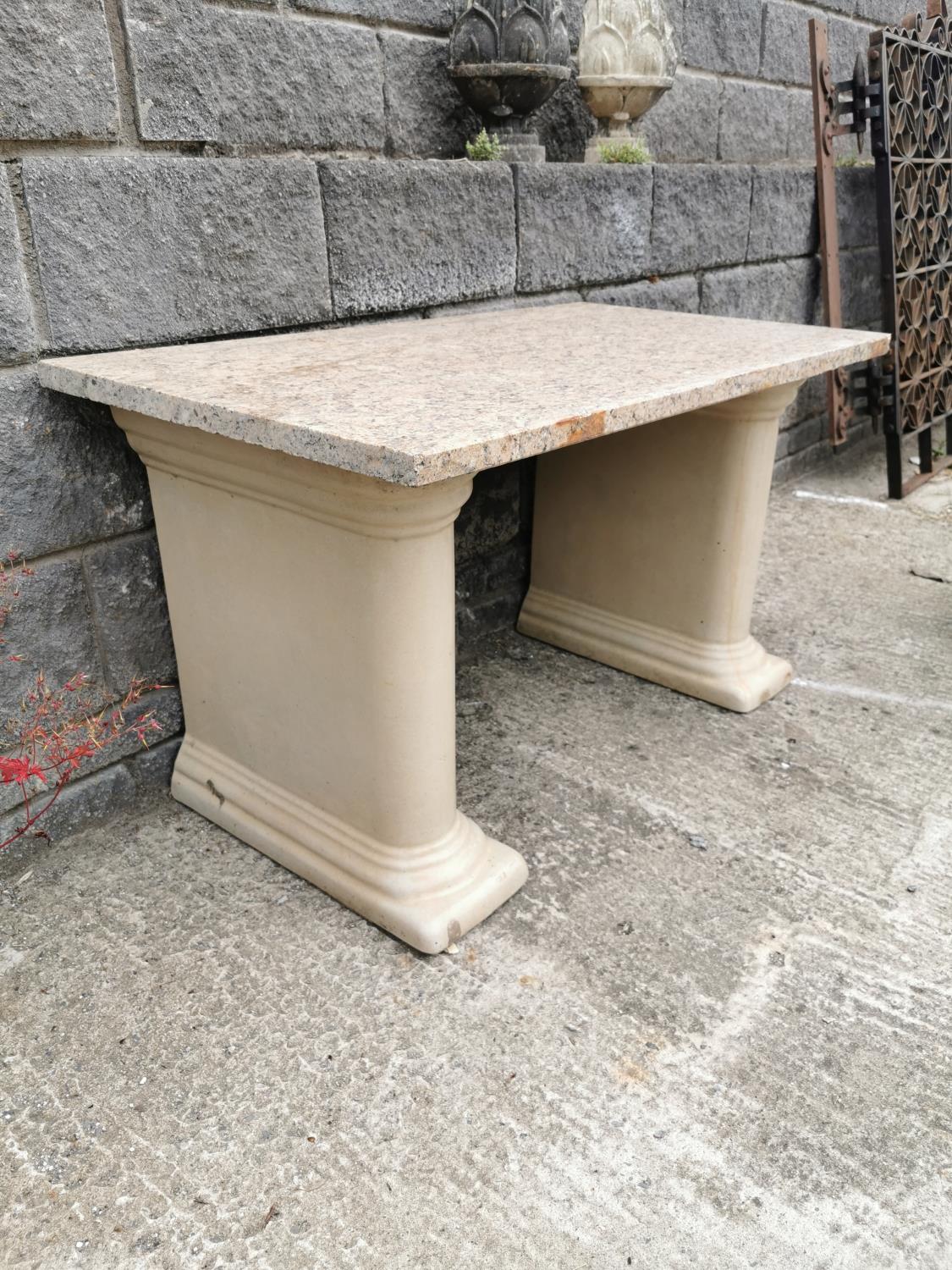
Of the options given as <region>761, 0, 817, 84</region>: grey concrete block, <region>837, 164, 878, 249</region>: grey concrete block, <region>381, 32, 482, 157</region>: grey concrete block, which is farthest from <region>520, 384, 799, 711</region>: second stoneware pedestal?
<region>837, 164, 878, 249</region>: grey concrete block

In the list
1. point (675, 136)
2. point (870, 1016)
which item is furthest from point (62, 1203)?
point (675, 136)

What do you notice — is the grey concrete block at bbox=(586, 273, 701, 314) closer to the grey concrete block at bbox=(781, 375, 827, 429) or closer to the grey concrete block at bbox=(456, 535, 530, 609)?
the grey concrete block at bbox=(456, 535, 530, 609)

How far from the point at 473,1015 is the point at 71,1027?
647 millimetres

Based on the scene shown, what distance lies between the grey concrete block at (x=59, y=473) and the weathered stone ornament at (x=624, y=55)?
6.10 feet

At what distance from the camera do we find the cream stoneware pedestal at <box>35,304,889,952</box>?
150cm

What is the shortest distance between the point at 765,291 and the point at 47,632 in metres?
3.10

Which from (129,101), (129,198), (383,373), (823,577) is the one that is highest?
(129,101)

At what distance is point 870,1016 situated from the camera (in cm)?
160

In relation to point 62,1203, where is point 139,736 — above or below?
above

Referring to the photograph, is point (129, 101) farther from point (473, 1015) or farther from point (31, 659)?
point (473, 1015)

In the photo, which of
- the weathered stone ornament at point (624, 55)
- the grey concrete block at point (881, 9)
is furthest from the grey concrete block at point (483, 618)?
the grey concrete block at point (881, 9)

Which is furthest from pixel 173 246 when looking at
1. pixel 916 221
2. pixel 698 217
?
pixel 916 221

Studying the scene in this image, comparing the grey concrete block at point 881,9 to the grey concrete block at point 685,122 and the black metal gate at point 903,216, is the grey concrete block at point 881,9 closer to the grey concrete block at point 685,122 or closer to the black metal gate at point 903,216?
the black metal gate at point 903,216

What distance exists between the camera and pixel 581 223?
284 centimetres
